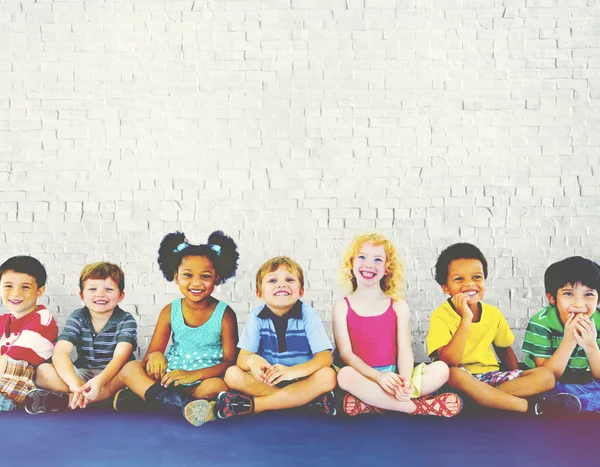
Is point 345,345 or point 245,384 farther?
point 345,345

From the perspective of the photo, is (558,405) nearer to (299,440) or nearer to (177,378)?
(299,440)

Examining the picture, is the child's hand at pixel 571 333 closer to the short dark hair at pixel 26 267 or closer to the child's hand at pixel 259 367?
the child's hand at pixel 259 367

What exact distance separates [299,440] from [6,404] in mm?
1520

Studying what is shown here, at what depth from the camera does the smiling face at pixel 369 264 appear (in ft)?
10.6

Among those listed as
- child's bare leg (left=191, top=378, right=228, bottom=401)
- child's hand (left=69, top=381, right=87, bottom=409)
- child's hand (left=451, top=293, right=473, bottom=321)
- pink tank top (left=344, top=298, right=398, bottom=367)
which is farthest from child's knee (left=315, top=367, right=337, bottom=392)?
child's hand (left=69, top=381, right=87, bottom=409)

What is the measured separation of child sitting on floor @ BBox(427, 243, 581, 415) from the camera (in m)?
2.94

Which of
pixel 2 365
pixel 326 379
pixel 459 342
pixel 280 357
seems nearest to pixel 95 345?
pixel 2 365

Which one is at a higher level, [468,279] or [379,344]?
[468,279]

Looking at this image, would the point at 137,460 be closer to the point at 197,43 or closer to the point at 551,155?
the point at 197,43

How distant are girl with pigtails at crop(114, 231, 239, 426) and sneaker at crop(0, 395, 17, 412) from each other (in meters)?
0.51

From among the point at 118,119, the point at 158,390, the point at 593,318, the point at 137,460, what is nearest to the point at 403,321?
the point at 593,318

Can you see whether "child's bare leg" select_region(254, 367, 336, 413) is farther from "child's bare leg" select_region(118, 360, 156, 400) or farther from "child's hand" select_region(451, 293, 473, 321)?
"child's hand" select_region(451, 293, 473, 321)

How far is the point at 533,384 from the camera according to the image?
2.99m

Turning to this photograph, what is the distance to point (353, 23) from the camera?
3.92 meters
